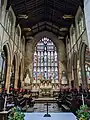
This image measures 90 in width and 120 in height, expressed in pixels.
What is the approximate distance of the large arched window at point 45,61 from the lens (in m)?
16.0

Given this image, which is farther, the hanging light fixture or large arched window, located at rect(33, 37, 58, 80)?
large arched window, located at rect(33, 37, 58, 80)

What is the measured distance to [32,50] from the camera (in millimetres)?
16656

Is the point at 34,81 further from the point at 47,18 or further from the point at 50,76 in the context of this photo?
the point at 47,18

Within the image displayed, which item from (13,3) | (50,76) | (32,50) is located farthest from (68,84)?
(13,3)

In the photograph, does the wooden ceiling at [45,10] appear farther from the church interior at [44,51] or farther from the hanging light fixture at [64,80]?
the hanging light fixture at [64,80]

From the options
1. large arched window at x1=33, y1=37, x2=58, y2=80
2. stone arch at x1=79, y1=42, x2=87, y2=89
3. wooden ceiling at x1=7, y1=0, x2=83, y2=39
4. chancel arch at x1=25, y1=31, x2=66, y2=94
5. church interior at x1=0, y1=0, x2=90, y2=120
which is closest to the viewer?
church interior at x1=0, y1=0, x2=90, y2=120

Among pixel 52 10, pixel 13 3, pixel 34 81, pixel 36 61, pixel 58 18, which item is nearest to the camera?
pixel 13 3

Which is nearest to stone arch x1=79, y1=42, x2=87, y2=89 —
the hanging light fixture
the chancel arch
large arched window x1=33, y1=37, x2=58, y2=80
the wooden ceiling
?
the wooden ceiling

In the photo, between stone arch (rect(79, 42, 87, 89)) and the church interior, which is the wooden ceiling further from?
stone arch (rect(79, 42, 87, 89))

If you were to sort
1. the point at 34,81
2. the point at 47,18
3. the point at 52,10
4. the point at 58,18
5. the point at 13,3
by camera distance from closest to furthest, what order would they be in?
the point at 13,3, the point at 52,10, the point at 58,18, the point at 47,18, the point at 34,81

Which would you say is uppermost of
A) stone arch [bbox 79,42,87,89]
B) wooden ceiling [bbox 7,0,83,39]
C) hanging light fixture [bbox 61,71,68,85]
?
wooden ceiling [bbox 7,0,83,39]

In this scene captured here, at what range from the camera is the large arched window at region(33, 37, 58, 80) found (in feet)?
52.4

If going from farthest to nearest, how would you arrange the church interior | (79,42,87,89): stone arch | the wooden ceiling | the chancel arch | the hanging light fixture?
1. the chancel arch
2. the hanging light fixture
3. the wooden ceiling
4. (79,42,87,89): stone arch
5. the church interior

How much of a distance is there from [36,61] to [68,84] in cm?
480
